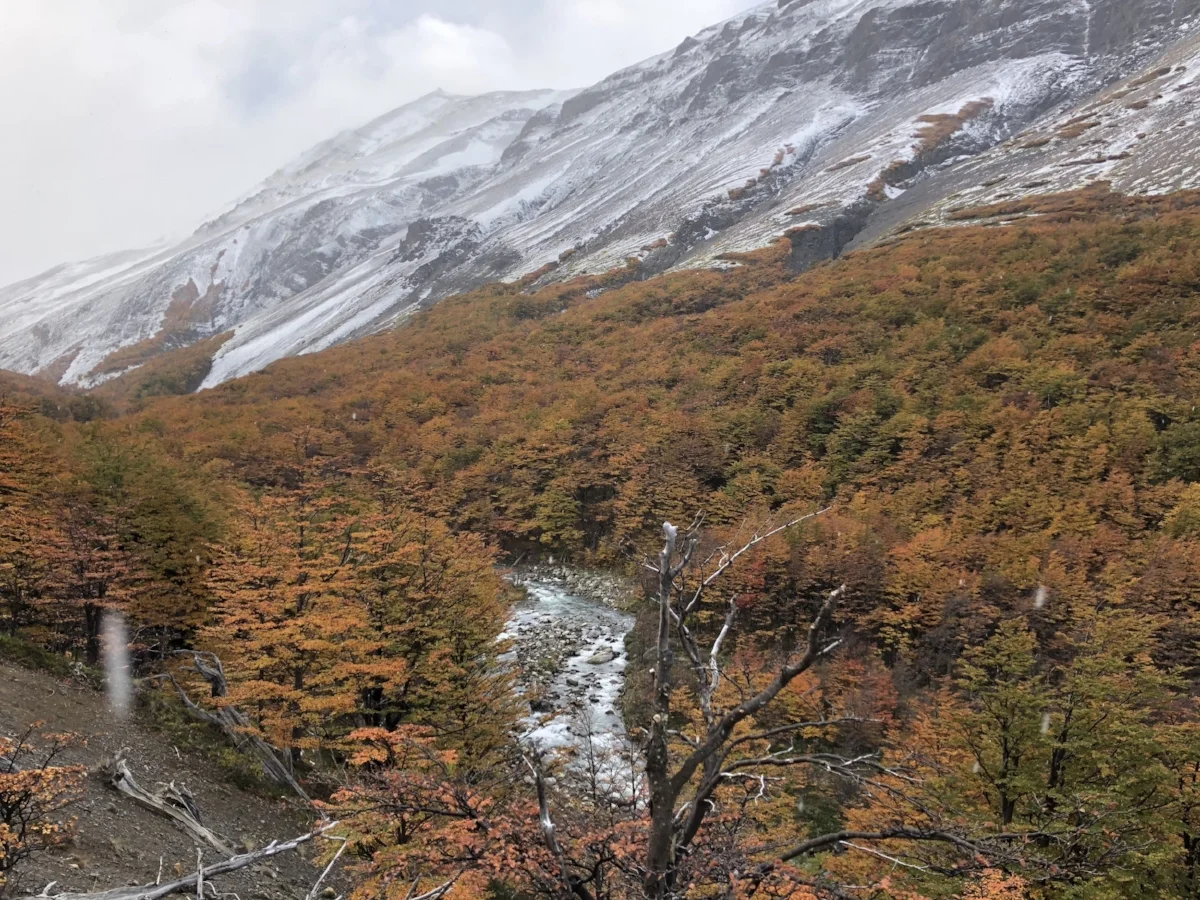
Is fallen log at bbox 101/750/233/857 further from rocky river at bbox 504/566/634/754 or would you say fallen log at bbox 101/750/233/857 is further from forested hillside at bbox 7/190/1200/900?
rocky river at bbox 504/566/634/754

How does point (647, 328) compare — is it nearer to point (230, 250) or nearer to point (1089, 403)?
point (1089, 403)

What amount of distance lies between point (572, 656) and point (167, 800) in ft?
48.6

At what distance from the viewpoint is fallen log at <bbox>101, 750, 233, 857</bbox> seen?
33.6 ft

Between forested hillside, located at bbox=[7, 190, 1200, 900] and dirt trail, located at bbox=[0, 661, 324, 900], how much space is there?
1.21 meters

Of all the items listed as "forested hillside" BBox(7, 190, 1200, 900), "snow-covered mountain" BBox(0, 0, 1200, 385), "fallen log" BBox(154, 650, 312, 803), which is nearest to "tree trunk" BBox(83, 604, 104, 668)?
"forested hillside" BBox(7, 190, 1200, 900)

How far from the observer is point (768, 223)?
7256 cm

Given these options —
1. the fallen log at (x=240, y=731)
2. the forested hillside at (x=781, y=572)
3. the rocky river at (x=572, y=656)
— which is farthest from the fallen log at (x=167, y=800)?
the rocky river at (x=572, y=656)

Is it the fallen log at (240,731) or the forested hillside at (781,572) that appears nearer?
the forested hillside at (781,572)

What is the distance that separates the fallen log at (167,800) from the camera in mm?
10250

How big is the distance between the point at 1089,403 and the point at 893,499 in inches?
312

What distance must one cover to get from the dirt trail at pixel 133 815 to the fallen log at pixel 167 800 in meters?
0.12

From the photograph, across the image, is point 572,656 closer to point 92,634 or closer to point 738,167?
point 92,634

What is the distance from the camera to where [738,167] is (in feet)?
292

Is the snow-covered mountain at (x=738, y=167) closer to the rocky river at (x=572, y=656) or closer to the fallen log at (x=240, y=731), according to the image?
the rocky river at (x=572, y=656)
